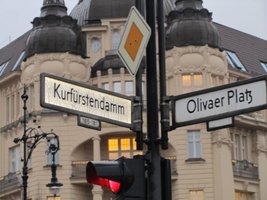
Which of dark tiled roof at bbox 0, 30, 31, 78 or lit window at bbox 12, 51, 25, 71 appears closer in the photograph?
lit window at bbox 12, 51, 25, 71

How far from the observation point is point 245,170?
198 ft

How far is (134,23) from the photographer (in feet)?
26.8

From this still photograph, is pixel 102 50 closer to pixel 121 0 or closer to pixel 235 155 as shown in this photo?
pixel 121 0

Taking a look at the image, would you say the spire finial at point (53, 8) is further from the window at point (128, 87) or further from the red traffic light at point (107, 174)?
the red traffic light at point (107, 174)

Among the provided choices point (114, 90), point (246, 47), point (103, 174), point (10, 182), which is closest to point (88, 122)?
point (103, 174)

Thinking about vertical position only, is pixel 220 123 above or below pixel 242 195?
below

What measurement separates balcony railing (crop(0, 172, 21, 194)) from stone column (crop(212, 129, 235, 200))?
43.2 ft

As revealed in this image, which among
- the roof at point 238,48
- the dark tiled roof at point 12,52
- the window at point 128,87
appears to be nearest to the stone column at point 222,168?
the window at point 128,87

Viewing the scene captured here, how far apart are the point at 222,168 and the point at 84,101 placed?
48490 mm

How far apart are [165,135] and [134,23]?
3.48 feet

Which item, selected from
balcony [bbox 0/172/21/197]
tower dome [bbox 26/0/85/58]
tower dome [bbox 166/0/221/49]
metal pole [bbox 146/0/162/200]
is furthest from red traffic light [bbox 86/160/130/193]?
balcony [bbox 0/172/21/197]

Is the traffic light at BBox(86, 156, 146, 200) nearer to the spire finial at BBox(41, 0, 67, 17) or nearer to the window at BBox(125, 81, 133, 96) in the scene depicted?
the window at BBox(125, 81, 133, 96)

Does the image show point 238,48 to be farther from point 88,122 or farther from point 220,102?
point 88,122

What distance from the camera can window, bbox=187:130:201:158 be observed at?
185 ft
